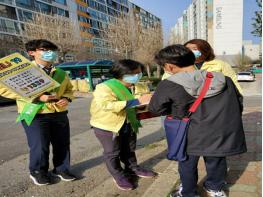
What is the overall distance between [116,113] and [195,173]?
1016 millimetres

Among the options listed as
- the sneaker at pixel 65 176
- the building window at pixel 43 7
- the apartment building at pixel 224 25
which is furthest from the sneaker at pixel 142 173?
the apartment building at pixel 224 25

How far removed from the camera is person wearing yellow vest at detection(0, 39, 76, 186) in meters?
2.77

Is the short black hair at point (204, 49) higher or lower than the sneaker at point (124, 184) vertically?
higher

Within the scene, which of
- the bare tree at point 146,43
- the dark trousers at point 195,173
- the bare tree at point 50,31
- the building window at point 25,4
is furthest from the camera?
the building window at point 25,4

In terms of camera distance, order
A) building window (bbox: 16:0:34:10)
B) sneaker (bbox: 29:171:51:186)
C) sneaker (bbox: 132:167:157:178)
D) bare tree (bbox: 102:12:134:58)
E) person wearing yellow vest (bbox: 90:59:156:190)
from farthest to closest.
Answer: building window (bbox: 16:0:34:10)
bare tree (bbox: 102:12:134:58)
sneaker (bbox: 132:167:157:178)
sneaker (bbox: 29:171:51:186)
person wearing yellow vest (bbox: 90:59:156:190)

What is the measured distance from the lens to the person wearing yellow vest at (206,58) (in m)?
2.91

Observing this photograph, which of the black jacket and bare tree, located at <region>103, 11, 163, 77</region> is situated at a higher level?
bare tree, located at <region>103, 11, 163, 77</region>

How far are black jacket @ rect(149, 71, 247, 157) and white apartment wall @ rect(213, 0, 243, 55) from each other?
79546mm

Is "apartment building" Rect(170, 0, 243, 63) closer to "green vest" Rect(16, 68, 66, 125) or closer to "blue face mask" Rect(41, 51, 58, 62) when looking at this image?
"blue face mask" Rect(41, 51, 58, 62)

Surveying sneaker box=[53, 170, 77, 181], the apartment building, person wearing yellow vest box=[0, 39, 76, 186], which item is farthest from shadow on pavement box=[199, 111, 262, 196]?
the apartment building

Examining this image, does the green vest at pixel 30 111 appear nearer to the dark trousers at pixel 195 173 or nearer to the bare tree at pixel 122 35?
the dark trousers at pixel 195 173

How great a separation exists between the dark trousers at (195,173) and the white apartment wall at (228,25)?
79400 mm

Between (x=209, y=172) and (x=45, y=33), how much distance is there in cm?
2422

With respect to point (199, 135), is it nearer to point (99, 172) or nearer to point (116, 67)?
point (116, 67)
